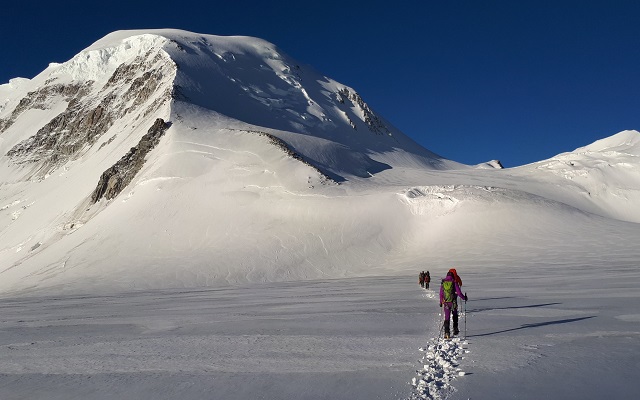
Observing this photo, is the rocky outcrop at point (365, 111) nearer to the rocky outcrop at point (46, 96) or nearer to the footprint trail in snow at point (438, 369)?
the rocky outcrop at point (46, 96)

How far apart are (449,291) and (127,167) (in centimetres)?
5040

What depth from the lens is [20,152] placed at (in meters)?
84.9

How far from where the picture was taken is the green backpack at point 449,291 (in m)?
10.9

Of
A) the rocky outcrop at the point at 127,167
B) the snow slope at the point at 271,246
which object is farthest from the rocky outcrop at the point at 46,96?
the rocky outcrop at the point at 127,167

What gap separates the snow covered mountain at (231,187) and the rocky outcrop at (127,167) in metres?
0.21

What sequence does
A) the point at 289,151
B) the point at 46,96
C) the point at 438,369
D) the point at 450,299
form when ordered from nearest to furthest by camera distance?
1. the point at 438,369
2. the point at 450,299
3. the point at 289,151
4. the point at 46,96

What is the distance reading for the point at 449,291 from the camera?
11031mm

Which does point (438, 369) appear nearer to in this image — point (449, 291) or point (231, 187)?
point (449, 291)

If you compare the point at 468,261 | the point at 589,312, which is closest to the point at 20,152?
the point at 468,261

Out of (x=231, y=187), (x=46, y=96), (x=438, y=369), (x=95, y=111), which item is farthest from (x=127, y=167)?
(x=46, y=96)

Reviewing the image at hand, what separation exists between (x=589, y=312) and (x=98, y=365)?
11863 millimetres

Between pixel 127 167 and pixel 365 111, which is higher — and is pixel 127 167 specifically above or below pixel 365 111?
below

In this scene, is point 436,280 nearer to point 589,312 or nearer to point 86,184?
point 589,312

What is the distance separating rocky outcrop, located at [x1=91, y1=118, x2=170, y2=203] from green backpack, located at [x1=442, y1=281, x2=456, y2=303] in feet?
154
